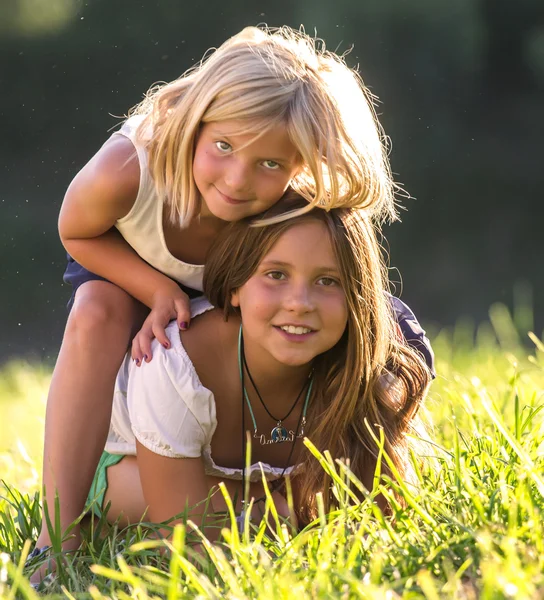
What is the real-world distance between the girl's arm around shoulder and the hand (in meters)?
0.22

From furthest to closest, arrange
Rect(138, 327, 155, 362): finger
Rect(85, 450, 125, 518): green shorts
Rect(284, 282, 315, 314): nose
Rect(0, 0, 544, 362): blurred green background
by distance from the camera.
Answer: Rect(0, 0, 544, 362): blurred green background → Rect(85, 450, 125, 518): green shorts → Rect(138, 327, 155, 362): finger → Rect(284, 282, 315, 314): nose

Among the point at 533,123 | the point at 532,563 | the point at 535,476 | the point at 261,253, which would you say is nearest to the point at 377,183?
the point at 261,253

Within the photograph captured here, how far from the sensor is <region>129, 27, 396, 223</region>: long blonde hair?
2.11m

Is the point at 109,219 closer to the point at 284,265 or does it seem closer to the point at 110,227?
the point at 110,227

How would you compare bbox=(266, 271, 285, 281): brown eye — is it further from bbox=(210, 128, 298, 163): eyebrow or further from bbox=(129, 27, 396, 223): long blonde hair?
bbox=(210, 128, 298, 163): eyebrow

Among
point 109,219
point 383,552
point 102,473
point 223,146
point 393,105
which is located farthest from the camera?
point 393,105

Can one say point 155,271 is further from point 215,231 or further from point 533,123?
point 533,123

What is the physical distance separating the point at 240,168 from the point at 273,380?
49cm

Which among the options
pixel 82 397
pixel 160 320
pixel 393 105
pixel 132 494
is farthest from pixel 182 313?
pixel 393 105

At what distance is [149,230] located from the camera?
2.32 meters

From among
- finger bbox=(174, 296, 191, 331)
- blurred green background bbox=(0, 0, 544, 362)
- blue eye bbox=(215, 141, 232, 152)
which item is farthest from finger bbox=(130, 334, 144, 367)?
blurred green background bbox=(0, 0, 544, 362)

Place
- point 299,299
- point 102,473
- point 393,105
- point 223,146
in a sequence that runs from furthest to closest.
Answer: point 393,105
point 102,473
point 223,146
point 299,299

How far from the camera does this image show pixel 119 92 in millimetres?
9656

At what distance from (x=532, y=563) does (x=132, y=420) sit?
100 centimetres
